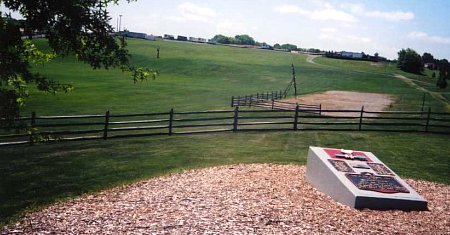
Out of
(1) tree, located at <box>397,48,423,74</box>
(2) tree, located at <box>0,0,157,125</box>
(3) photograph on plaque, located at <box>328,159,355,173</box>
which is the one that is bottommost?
(3) photograph on plaque, located at <box>328,159,355,173</box>

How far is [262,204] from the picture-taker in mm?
10289

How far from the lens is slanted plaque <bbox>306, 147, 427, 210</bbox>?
34.5 feet

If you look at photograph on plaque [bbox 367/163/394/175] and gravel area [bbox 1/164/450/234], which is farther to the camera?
photograph on plaque [bbox 367/163/394/175]

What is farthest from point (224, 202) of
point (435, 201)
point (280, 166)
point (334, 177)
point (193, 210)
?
point (435, 201)

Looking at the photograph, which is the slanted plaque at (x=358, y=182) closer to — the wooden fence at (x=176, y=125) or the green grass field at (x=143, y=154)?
the green grass field at (x=143, y=154)

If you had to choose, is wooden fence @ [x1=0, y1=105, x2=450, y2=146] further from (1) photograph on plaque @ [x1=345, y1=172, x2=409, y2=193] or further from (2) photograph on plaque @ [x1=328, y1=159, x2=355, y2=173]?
(1) photograph on plaque @ [x1=345, y1=172, x2=409, y2=193]

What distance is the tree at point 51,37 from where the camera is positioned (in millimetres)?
8891

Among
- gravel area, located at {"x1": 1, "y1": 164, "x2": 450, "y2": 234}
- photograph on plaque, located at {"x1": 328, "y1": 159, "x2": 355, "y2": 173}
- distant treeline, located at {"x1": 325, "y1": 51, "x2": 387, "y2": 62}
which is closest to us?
gravel area, located at {"x1": 1, "y1": 164, "x2": 450, "y2": 234}

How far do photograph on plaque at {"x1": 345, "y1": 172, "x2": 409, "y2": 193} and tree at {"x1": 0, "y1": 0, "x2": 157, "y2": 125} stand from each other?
7.13 metres

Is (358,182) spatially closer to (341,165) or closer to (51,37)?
(341,165)

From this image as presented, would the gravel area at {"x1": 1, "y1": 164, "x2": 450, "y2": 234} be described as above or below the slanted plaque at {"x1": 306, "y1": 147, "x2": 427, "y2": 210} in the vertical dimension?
below

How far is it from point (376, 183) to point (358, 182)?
57cm

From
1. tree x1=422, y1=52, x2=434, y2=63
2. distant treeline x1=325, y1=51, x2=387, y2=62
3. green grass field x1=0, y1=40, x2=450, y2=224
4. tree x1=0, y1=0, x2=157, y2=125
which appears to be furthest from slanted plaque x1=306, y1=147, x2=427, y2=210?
tree x1=422, y1=52, x2=434, y2=63

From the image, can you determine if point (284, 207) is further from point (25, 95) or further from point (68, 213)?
point (25, 95)
